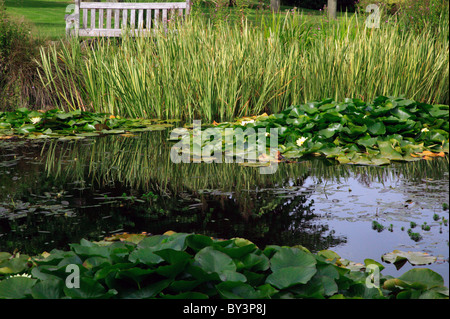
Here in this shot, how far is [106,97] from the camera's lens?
7.46 meters

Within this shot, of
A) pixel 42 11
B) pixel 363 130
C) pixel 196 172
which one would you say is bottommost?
pixel 196 172

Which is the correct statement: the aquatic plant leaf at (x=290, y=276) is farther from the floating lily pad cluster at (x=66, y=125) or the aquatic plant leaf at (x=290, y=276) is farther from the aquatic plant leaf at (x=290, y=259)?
the floating lily pad cluster at (x=66, y=125)

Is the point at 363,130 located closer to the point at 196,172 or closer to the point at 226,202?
the point at 196,172

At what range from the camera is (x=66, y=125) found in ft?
21.5

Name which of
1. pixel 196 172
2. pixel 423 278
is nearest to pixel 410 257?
pixel 423 278

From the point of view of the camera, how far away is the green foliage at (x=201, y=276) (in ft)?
6.46

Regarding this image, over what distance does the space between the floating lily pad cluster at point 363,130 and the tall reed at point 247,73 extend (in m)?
1.08

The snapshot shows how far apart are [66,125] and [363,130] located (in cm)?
368

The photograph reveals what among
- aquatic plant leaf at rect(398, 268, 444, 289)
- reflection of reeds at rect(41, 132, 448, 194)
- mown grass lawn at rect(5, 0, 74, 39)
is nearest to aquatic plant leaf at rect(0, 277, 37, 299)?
aquatic plant leaf at rect(398, 268, 444, 289)

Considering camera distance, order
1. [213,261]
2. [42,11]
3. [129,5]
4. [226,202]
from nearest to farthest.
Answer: [213,261], [226,202], [129,5], [42,11]

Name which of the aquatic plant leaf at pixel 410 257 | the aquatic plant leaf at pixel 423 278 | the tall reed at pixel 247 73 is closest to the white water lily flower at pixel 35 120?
the tall reed at pixel 247 73

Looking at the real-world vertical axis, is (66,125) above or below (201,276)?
below
